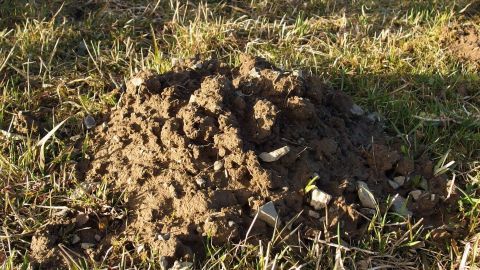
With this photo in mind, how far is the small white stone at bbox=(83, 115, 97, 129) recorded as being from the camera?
298cm

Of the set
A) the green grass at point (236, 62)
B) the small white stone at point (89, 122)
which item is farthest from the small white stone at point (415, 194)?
the small white stone at point (89, 122)

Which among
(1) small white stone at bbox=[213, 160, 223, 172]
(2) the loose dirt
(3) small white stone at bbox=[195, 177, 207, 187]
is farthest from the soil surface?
(3) small white stone at bbox=[195, 177, 207, 187]

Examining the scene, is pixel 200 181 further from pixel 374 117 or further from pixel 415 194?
pixel 374 117

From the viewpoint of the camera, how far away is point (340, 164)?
271cm

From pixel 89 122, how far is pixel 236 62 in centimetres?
92

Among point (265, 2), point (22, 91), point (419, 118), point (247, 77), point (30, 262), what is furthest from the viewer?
point (265, 2)

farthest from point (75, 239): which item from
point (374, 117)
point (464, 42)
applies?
point (464, 42)

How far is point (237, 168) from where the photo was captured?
99.9 inches

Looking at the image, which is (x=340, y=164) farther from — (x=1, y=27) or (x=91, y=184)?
(x=1, y=27)

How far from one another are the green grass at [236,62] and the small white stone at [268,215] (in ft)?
0.32

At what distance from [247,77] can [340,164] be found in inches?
23.9

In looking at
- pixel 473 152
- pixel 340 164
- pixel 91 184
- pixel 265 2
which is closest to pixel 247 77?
pixel 340 164

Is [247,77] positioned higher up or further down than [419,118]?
higher up

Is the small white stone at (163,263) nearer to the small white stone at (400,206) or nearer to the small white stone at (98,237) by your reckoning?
the small white stone at (98,237)
